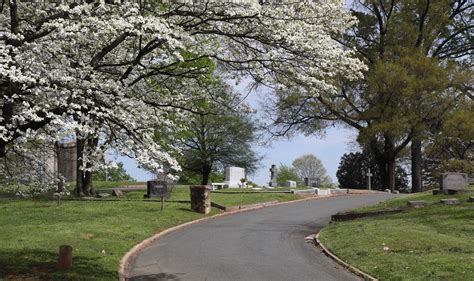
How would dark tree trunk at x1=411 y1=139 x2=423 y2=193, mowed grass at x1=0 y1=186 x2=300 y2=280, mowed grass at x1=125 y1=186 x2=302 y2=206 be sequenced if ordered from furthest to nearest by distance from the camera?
dark tree trunk at x1=411 y1=139 x2=423 y2=193
mowed grass at x1=125 y1=186 x2=302 y2=206
mowed grass at x1=0 y1=186 x2=300 y2=280

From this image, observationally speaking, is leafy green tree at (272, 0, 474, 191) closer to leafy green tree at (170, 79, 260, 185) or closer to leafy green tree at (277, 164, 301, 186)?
leafy green tree at (170, 79, 260, 185)

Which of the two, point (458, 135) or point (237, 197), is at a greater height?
point (458, 135)

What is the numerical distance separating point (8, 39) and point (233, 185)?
108 feet

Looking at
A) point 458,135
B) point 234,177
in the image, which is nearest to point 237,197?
point 234,177

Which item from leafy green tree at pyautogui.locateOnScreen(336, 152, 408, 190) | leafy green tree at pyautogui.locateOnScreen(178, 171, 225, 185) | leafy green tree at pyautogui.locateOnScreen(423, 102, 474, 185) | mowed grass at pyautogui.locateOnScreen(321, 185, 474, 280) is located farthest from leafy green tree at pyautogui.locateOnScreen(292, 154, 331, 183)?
mowed grass at pyautogui.locateOnScreen(321, 185, 474, 280)

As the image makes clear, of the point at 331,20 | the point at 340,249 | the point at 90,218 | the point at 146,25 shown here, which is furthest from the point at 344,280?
the point at 90,218

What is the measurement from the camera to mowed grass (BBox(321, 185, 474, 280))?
35.4 ft

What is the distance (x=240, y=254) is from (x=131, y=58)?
5.58 metres

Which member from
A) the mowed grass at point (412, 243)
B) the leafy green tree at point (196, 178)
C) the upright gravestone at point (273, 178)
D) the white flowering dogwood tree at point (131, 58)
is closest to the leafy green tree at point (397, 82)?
the upright gravestone at point (273, 178)

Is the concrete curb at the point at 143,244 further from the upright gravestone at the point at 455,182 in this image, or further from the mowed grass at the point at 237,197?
the upright gravestone at the point at 455,182

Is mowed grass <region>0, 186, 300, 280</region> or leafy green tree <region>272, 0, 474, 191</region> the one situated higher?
leafy green tree <region>272, 0, 474, 191</region>

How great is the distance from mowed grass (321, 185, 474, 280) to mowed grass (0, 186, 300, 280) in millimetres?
5407

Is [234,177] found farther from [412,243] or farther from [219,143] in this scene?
[412,243]

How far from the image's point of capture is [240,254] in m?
14.4
